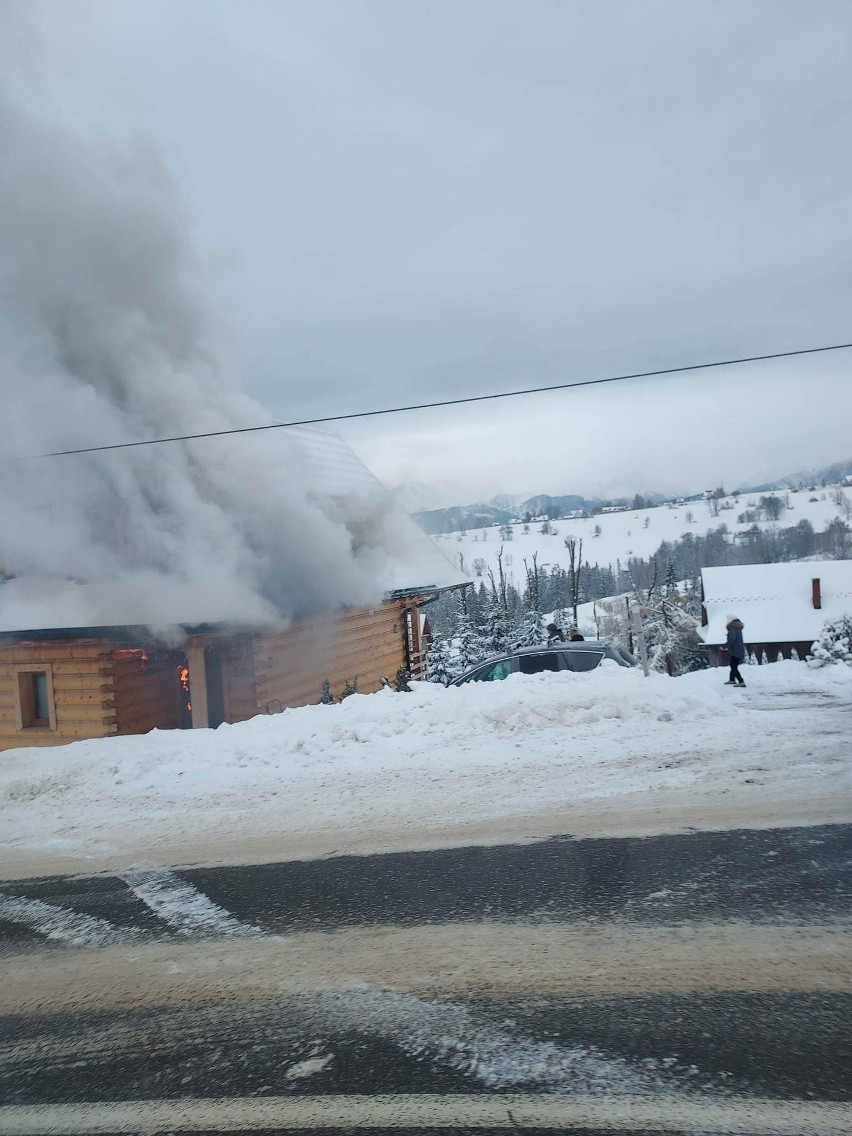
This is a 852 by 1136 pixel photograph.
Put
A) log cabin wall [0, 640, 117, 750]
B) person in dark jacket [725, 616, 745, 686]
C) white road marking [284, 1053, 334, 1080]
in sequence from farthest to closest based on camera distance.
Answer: log cabin wall [0, 640, 117, 750]
person in dark jacket [725, 616, 745, 686]
white road marking [284, 1053, 334, 1080]

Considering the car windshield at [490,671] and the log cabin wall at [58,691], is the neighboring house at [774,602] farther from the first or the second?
the log cabin wall at [58,691]

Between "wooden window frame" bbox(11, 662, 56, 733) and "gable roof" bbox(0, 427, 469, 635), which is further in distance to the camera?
"wooden window frame" bbox(11, 662, 56, 733)

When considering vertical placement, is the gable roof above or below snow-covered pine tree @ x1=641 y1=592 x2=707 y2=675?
above

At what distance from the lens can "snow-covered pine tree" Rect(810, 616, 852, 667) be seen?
12.5 m

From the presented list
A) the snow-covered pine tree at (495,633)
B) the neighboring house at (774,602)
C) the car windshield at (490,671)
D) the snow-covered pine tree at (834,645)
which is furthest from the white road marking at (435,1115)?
the neighboring house at (774,602)

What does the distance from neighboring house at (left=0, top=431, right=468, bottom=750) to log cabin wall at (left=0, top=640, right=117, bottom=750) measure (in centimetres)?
2

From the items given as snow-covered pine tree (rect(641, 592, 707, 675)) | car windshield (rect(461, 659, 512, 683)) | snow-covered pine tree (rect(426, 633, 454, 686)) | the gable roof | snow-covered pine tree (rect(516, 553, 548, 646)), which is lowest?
snow-covered pine tree (rect(641, 592, 707, 675))

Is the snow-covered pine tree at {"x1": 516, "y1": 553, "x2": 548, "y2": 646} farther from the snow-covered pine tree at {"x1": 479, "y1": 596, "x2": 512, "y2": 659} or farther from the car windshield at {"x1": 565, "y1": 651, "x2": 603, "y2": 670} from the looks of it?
the car windshield at {"x1": 565, "y1": 651, "x2": 603, "y2": 670}

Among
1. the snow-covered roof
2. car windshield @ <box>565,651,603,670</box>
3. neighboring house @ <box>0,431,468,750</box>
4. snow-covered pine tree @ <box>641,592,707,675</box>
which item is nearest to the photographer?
car windshield @ <box>565,651,603,670</box>

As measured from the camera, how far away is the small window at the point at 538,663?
1064cm

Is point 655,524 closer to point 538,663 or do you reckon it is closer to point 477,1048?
point 538,663

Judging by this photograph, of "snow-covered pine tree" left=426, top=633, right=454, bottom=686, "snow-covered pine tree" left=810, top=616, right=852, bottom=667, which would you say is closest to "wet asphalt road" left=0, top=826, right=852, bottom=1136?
"snow-covered pine tree" left=810, top=616, right=852, bottom=667

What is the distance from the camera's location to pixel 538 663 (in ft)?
35.1

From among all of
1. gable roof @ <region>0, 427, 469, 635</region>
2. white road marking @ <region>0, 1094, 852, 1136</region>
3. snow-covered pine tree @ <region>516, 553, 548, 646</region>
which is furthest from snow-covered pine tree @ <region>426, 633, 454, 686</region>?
white road marking @ <region>0, 1094, 852, 1136</region>
